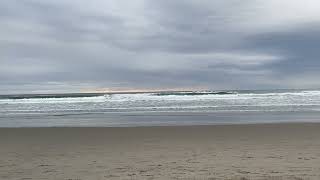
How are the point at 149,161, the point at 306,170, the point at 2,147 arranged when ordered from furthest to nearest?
the point at 2,147 → the point at 149,161 → the point at 306,170

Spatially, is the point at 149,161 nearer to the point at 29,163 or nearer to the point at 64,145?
the point at 29,163

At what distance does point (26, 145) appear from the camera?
12.9 m

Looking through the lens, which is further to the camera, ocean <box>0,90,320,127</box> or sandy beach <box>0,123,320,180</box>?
ocean <box>0,90,320,127</box>

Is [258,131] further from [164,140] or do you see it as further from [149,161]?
[149,161]

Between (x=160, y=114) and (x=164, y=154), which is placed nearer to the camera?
(x=164, y=154)

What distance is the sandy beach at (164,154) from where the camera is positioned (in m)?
7.80

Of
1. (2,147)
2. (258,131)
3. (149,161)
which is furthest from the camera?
(258,131)

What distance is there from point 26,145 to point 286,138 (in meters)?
7.97

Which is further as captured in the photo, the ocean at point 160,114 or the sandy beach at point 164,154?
the ocean at point 160,114

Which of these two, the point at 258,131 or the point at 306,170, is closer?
the point at 306,170

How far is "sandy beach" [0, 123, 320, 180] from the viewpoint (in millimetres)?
7801

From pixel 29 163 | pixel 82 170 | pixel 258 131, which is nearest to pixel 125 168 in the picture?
pixel 82 170

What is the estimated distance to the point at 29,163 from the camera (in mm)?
9234

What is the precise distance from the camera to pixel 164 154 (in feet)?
Answer: 33.1
